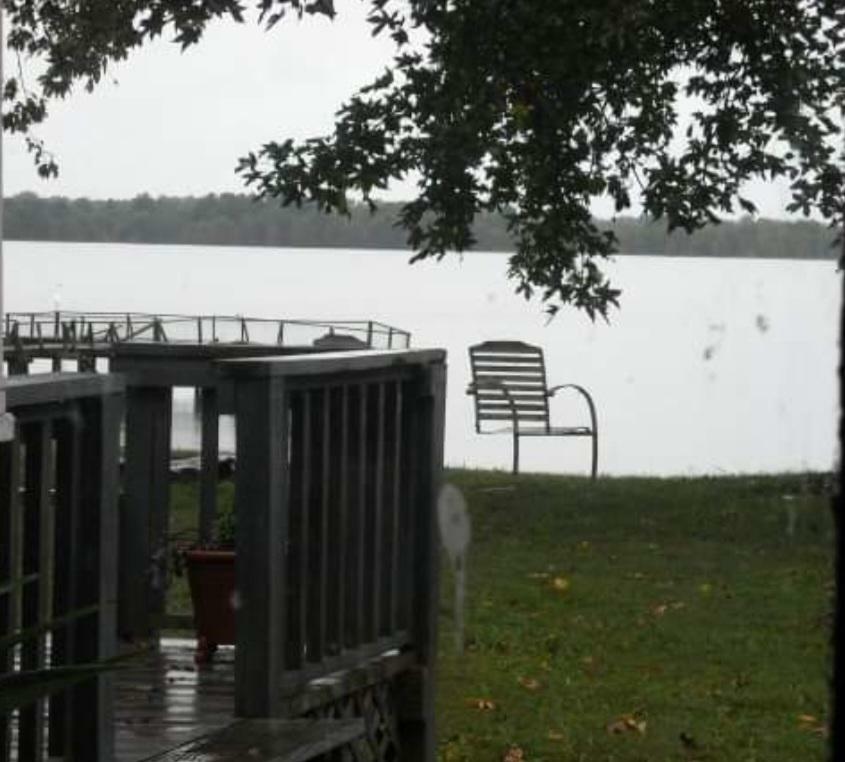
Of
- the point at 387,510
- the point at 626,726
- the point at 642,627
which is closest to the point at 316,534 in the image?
the point at 387,510

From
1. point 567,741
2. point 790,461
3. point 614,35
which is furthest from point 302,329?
point 567,741

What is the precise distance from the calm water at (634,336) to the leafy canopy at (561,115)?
0.65 meters

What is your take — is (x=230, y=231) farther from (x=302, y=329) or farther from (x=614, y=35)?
(x=302, y=329)

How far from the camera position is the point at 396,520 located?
5.67 metres

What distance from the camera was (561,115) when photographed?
12.2 m

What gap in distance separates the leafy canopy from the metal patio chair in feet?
12.4

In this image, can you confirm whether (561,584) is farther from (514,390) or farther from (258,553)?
(514,390)

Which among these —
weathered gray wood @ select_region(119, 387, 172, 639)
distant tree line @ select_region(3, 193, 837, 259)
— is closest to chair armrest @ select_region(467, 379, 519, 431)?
distant tree line @ select_region(3, 193, 837, 259)

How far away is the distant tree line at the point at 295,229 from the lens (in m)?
12.1

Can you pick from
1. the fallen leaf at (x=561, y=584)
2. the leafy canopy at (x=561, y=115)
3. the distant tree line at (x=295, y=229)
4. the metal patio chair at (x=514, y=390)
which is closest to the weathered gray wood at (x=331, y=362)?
the fallen leaf at (x=561, y=584)

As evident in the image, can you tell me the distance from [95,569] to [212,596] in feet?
6.61

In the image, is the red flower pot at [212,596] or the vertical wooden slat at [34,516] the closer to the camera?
the vertical wooden slat at [34,516]

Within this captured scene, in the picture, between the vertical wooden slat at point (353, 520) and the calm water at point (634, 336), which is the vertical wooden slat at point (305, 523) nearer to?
the vertical wooden slat at point (353, 520)

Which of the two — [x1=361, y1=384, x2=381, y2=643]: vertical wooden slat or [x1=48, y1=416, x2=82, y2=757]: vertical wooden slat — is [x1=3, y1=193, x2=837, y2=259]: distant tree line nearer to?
[x1=361, y1=384, x2=381, y2=643]: vertical wooden slat
